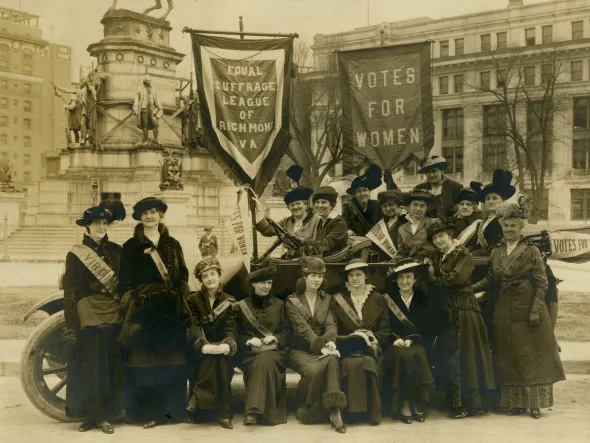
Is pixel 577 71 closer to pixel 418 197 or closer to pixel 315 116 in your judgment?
pixel 315 116

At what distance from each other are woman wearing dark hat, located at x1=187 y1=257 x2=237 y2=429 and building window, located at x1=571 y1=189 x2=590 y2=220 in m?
37.6

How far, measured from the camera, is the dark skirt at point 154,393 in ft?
19.6

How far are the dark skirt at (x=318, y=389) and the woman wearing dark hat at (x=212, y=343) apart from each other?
60 cm

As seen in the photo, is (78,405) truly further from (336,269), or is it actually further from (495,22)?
(495,22)

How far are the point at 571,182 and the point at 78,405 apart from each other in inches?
1620

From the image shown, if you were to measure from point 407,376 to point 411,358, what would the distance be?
15 cm

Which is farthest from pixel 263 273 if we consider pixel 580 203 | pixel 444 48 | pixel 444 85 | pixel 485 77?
pixel 444 85

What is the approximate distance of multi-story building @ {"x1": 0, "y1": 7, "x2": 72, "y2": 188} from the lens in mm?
12953

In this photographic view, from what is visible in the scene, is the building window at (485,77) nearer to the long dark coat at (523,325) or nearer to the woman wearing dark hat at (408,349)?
the long dark coat at (523,325)

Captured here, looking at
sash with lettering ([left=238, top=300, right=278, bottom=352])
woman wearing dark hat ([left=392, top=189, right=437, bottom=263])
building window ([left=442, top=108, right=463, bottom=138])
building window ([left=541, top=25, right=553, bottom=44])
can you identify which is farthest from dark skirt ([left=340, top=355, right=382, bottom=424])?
building window ([left=442, top=108, right=463, bottom=138])

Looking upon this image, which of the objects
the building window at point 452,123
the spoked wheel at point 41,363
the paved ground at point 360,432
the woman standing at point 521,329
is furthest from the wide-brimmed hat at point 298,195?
the building window at point 452,123

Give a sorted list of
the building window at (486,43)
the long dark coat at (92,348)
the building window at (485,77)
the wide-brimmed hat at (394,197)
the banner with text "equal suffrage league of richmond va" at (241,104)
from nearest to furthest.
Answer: the long dark coat at (92,348) → the wide-brimmed hat at (394,197) → the banner with text "equal suffrage league of richmond va" at (241,104) → the building window at (486,43) → the building window at (485,77)

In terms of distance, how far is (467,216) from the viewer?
716cm

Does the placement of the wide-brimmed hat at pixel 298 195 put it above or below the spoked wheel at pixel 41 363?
above
